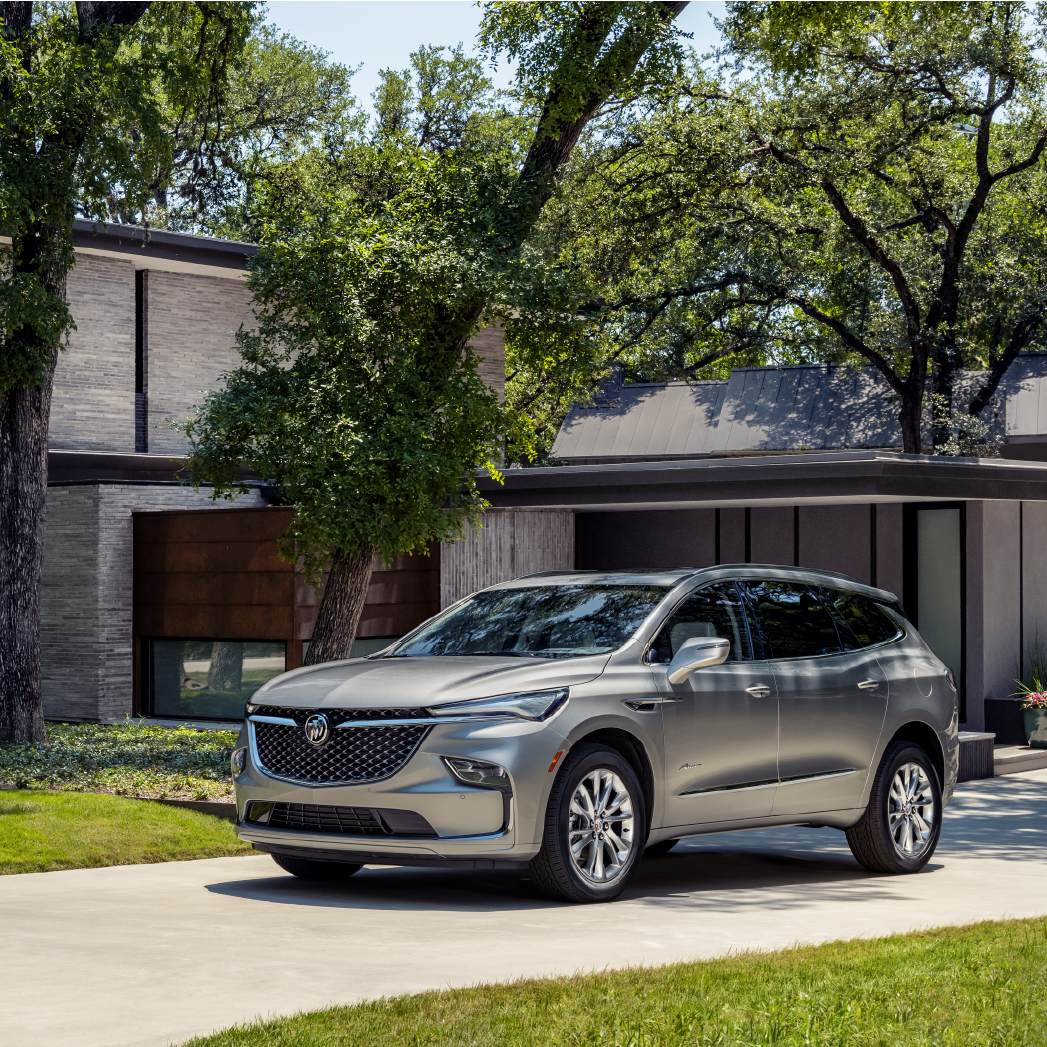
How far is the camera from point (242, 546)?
18609mm

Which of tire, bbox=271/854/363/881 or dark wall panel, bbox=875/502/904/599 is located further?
dark wall panel, bbox=875/502/904/599

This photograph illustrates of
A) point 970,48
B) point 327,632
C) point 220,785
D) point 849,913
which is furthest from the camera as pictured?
point 970,48

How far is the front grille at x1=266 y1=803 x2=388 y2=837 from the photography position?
7.79 m

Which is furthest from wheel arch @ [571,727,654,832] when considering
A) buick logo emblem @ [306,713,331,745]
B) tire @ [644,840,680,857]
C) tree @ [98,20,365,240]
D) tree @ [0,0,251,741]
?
tree @ [98,20,365,240]

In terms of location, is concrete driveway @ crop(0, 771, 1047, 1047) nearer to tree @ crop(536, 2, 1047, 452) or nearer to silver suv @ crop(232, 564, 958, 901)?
silver suv @ crop(232, 564, 958, 901)

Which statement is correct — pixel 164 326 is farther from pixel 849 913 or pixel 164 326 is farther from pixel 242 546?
pixel 849 913

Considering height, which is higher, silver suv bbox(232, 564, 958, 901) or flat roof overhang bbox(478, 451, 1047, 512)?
flat roof overhang bbox(478, 451, 1047, 512)

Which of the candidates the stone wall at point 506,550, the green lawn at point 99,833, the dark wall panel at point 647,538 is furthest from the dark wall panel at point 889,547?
the green lawn at point 99,833

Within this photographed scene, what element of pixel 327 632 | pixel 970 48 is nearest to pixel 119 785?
pixel 327 632

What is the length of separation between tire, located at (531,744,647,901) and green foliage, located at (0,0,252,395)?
8881mm

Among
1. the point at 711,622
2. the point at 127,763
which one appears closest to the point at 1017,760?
the point at 711,622

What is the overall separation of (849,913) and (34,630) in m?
10.5

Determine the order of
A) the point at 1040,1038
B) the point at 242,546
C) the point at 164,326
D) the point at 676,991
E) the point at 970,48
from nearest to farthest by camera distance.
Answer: the point at 1040,1038 < the point at 676,991 < the point at 242,546 < the point at 164,326 < the point at 970,48

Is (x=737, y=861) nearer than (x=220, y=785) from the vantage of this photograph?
Yes
